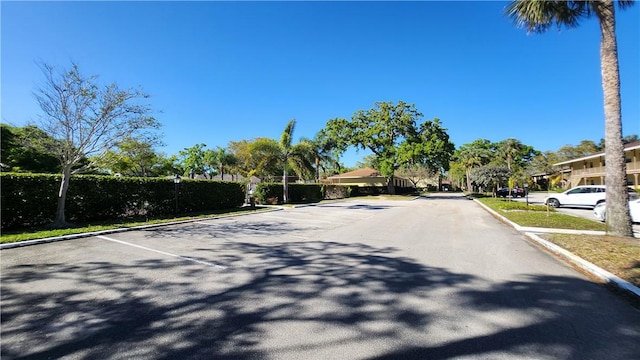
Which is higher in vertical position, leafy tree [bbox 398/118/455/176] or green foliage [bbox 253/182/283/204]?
leafy tree [bbox 398/118/455/176]

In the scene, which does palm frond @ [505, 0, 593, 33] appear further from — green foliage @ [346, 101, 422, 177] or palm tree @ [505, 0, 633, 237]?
green foliage @ [346, 101, 422, 177]

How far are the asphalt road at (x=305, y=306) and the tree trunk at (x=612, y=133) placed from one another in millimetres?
3613

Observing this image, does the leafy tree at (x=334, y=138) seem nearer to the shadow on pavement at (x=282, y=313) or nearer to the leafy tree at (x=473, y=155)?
the leafy tree at (x=473, y=155)

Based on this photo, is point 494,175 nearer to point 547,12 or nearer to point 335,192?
point 335,192

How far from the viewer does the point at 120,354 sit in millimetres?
2795

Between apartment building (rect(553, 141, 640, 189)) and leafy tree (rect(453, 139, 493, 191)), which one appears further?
leafy tree (rect(453, 139, 493, 191))

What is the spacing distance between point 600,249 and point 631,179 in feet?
152

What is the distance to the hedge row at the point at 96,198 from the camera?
32.2 feet

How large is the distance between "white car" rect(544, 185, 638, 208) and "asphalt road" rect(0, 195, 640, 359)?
16462mm

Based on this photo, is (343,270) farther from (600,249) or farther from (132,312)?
(600,249)

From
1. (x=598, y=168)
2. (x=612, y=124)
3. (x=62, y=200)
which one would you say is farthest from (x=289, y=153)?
(x=598, y=168)

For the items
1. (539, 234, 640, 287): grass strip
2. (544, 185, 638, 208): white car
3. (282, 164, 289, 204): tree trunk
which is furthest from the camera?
(282, 164, 289, 204): tree trunk

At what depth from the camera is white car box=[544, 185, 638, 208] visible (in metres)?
18.1

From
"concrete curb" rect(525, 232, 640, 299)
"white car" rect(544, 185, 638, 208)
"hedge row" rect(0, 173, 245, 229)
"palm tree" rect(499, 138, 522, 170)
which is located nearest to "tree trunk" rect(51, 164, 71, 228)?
"hedge row" rect(0, 173, 245, 229)
